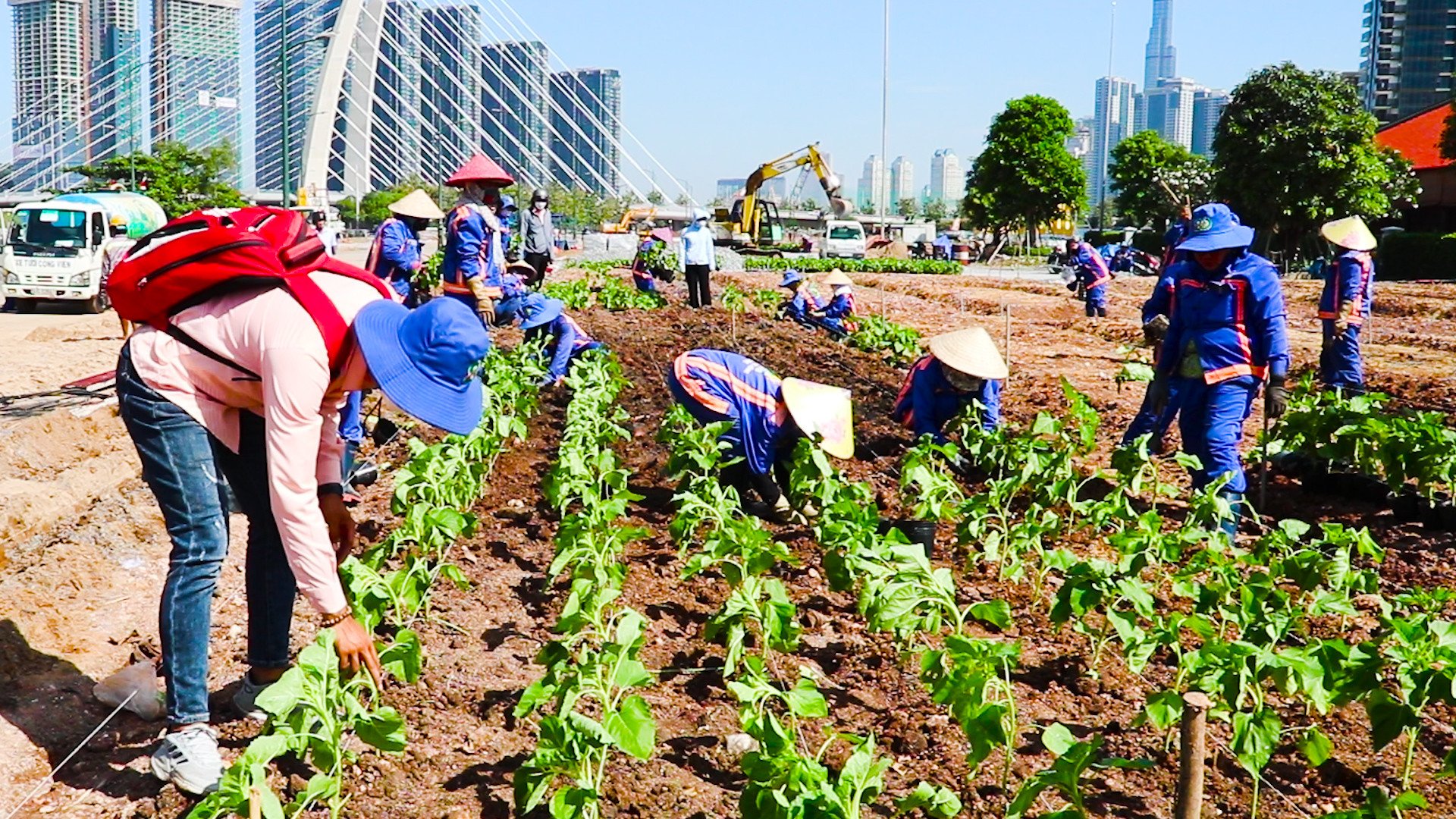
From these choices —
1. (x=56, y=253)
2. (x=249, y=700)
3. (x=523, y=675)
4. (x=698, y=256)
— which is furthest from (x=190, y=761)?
(x=56, y=253)

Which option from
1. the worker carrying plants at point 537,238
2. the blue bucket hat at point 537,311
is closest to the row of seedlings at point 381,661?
the blue bucket hat at point 537,311

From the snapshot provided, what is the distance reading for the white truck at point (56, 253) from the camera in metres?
17.7

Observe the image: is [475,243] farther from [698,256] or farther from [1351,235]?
[698,256]

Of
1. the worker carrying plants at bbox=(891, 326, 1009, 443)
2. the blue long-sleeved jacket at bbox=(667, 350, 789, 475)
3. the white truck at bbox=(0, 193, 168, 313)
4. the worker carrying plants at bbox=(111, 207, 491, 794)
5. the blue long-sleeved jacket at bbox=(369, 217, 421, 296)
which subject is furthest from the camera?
the white truck at bbox=(0, 193, 168, 313)

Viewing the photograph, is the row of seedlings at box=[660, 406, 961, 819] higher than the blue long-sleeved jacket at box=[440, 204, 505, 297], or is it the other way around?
the blue long-sleeved jacket at box=[440, 204, 505, 297]

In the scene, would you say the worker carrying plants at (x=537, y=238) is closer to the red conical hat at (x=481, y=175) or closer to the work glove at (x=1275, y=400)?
the red conical hat at (x=481, y=175)

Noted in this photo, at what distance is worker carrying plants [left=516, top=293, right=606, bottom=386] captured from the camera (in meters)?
8.67

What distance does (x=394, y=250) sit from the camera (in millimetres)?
8320

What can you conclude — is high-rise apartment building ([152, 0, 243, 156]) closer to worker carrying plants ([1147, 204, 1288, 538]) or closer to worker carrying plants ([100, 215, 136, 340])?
worker carrying plants ([100, 215, 136, 340])

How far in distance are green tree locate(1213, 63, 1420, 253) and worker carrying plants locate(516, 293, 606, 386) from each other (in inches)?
863

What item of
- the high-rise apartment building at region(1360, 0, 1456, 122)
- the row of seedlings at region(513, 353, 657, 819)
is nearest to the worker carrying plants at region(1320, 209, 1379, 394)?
the row of seedlings at region(513, 353, 657, 819)

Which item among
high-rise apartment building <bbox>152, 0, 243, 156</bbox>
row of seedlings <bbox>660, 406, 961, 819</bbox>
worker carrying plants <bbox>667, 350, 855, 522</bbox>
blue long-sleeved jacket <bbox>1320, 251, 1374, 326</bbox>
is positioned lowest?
row of seedlings <bbox>660, 406, 961, 819</bbox>

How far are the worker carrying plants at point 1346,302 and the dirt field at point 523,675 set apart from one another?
2.02 m

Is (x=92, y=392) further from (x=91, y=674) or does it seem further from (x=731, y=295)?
(x=731, y=295)
